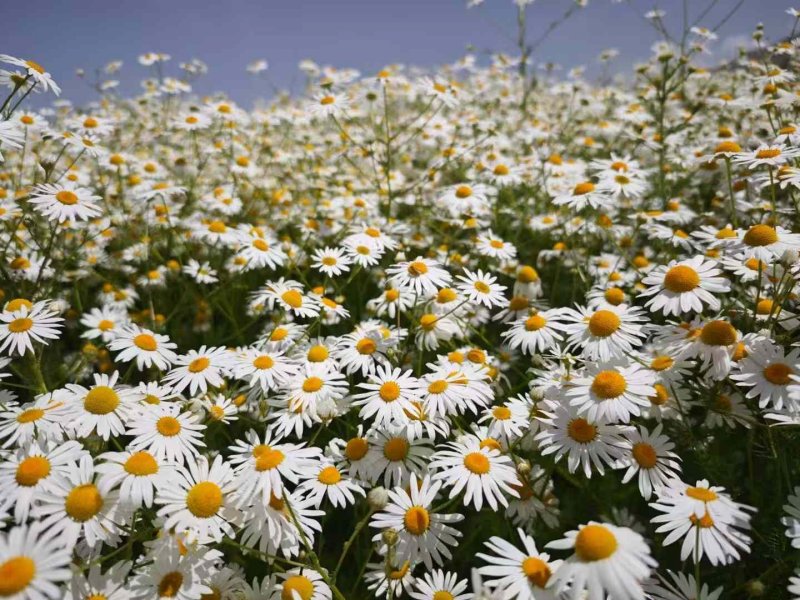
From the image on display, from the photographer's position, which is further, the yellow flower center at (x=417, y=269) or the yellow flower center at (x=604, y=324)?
the yellow flower center at (x=417, y=269)

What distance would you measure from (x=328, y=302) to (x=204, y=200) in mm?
2698

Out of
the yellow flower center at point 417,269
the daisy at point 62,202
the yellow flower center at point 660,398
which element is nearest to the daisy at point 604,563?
the yellow flower center at point 660,398

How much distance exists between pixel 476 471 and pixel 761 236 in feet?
5.13

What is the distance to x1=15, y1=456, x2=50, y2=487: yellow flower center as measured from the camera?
159cm

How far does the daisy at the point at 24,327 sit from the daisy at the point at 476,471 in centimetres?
182

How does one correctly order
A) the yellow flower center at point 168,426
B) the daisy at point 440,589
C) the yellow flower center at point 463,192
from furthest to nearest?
1. the yellow flower center at point 463,192
2. the yellow flower center at point 168,426
3. the daisy at point 440,589

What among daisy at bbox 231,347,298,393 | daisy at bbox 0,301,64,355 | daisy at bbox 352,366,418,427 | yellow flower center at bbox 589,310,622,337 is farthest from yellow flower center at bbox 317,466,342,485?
daisy at bbox 0,301,64,355

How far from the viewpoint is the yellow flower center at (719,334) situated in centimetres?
194

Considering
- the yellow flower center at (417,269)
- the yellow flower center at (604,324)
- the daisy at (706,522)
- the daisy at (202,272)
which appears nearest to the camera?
the daisy at (706,522)

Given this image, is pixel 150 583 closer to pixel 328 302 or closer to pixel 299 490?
pixel 299 490

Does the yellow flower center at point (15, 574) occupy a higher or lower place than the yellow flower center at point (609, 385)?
lower

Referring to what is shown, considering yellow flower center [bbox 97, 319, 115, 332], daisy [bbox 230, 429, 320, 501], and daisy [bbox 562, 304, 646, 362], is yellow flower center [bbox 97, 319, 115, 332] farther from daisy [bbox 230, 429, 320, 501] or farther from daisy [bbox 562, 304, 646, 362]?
daisy [bbox 562, 304, 646, 362]

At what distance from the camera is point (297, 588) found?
65.2 inches

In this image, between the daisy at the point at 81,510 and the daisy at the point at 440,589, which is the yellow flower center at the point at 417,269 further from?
the daisy at the point at 81,510
